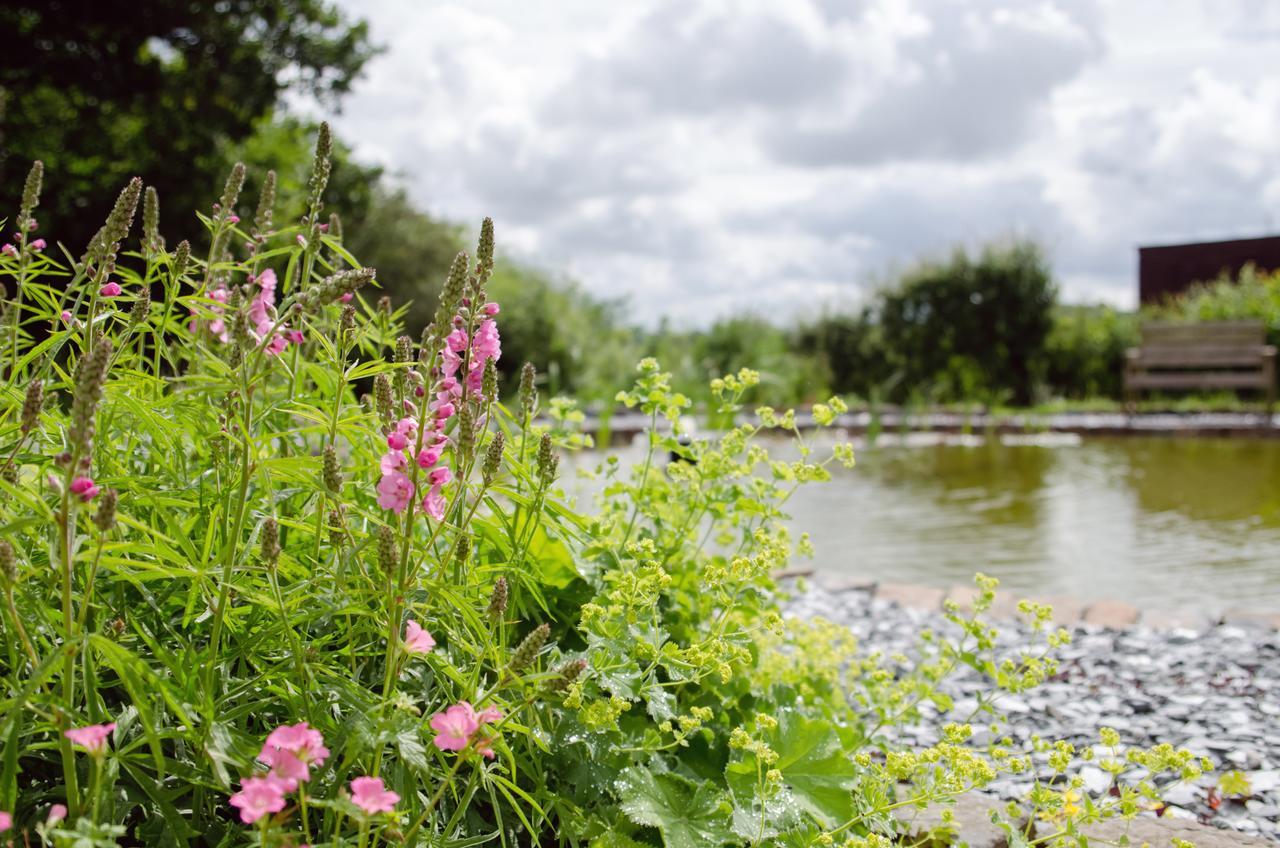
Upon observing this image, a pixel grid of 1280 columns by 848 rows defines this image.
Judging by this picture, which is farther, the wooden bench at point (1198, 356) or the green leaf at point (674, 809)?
the wooden bench at point (1198, 356)

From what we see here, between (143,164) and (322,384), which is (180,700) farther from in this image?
(143,164)

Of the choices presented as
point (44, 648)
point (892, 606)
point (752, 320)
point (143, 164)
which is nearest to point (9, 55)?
point (143, 164)

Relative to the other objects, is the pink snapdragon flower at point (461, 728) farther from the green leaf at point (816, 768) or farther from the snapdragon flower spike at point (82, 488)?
the green leaf at point (816, 768)

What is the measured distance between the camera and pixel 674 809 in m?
1.61

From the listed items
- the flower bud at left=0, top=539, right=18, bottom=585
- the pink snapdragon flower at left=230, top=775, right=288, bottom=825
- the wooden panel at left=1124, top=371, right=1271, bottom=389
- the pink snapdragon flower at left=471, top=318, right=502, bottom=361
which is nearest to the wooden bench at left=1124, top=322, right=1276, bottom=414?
the wooden panel at left=1124, top=371, right=1271, bottom=389

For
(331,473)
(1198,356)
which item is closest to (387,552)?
(331,473)

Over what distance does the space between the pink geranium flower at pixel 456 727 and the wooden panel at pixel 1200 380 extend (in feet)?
47.2

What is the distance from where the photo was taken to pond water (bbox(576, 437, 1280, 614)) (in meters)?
5.08

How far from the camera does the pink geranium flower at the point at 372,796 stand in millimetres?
1051

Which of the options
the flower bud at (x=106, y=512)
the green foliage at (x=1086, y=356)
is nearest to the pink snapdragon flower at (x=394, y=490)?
the flower bud at (x=106, y=512)

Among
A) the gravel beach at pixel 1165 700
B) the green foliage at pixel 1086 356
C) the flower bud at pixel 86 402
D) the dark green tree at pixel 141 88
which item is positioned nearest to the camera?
the flower bud at pixel 86 402

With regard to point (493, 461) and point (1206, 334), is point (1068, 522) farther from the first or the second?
point (1206, 334)

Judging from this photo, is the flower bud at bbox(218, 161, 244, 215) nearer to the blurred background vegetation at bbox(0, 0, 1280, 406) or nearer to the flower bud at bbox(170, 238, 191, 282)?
the flower bud at bbox(170, 238, 191, 282)

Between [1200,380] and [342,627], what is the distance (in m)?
14.8
